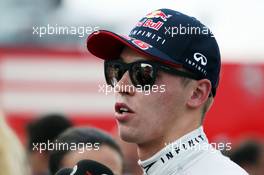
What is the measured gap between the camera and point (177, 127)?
66.1 inches

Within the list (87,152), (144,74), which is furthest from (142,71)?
(87,152)

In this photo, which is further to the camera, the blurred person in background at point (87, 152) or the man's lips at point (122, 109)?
the blurred person in background at point (87, 152)

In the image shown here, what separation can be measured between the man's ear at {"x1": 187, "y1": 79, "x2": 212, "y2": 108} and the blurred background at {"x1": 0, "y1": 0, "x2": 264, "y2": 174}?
133 centimetres

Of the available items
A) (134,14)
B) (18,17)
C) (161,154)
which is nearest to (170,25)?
(161,154)

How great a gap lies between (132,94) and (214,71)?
213mm

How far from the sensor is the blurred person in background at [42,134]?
2.87m

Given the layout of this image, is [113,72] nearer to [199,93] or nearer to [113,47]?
[113,47]

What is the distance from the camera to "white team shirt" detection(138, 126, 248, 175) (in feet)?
5.08

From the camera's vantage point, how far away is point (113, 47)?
1.76 meters

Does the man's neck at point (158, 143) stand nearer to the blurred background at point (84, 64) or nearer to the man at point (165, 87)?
the man at point (165, 87)

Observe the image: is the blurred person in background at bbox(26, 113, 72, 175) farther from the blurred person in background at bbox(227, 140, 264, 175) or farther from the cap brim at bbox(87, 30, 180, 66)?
the cap brim at bbox(87, 30, 180, 66)

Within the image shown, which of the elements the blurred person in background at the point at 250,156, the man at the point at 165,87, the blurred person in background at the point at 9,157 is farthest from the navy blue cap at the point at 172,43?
the blurred person in background at the point at 250,156

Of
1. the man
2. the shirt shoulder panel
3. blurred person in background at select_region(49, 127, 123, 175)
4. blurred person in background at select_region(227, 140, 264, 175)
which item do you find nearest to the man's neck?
the man

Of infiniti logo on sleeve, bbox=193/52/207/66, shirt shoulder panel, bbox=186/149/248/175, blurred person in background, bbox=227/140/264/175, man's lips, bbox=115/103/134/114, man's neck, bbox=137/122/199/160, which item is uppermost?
infiniti logo on sleeve, bbox=193/52/207/66
